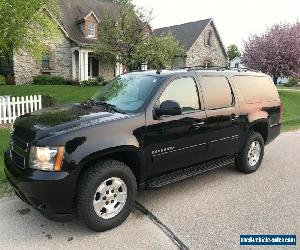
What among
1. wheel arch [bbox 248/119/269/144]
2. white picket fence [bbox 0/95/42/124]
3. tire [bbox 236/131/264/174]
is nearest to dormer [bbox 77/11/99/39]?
white picket fence [bbox 0/95/42/124]

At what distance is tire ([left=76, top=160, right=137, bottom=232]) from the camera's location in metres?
3.96

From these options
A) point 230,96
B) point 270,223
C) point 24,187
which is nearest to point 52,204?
point 24,187

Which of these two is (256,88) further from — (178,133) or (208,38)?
(208,38)

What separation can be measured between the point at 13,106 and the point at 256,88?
8.00 meters

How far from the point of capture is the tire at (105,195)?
3.96 meters

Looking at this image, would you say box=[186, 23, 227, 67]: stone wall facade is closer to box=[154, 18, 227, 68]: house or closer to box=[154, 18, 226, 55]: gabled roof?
box=[154, 18, 227, 68]: house

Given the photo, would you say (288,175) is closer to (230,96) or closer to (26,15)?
(230,96)

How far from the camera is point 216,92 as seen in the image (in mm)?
5652

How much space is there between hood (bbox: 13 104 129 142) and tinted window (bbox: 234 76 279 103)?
9.01 ft

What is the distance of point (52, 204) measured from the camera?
12.4 ft

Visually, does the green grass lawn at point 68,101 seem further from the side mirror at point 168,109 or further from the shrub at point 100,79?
the shrub at point 100,79

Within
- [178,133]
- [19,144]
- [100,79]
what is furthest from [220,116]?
[100,79]

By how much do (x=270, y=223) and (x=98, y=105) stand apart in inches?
115

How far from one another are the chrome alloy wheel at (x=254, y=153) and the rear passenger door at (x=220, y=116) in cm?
49
